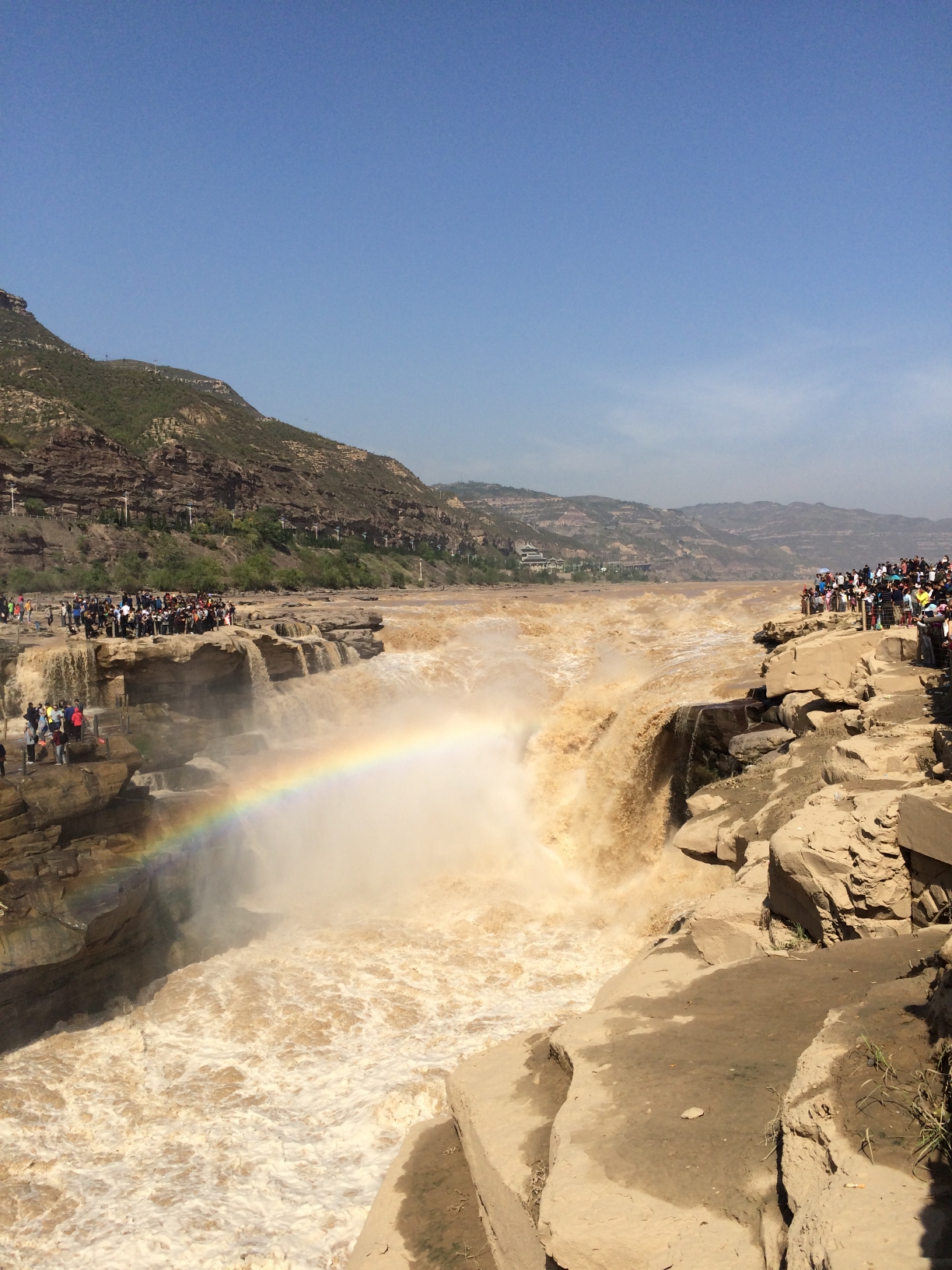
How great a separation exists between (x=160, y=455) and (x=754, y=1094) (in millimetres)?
67581

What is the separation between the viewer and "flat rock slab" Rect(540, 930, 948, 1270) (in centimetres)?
400

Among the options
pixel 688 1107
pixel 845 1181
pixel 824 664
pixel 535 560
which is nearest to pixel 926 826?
pixel 688 1107

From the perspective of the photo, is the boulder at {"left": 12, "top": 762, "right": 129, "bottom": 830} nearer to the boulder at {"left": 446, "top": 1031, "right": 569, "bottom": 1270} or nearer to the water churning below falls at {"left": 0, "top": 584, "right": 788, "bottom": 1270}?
the water churning below falls at {"left": 0, "top": 584, "right": 788, "bottom": 1270}

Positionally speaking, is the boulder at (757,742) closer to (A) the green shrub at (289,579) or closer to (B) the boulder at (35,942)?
(B) the boulder at (35,942)

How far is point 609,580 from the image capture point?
97188mm

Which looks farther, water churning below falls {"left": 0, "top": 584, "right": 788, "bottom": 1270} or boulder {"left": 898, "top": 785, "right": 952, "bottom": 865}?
water churning below falls {"left": 0, "top": 584, "right": 788, "bottom": 1270}

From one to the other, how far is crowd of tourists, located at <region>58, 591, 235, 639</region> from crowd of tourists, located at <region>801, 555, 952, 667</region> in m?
16.2

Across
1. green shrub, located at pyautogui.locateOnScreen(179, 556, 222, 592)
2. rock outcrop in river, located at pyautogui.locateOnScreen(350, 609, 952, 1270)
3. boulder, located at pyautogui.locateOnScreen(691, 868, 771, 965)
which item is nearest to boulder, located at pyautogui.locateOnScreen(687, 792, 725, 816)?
rock outcrop in river, located at pyautogui.locateOnScreen(350, 609, 952, 1270)

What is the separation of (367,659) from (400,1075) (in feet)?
59.2

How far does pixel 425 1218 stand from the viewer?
223 inches

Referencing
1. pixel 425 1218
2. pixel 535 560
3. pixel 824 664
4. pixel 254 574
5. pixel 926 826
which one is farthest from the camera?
pixel 535 560

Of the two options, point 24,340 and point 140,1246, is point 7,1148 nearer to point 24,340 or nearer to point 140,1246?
point 140,1246

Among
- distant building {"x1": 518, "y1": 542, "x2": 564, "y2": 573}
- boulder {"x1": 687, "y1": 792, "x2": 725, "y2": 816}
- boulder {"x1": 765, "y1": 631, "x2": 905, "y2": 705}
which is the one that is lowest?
boulder {"x1": 687, "y1": 792, "x2": 725, "y2": 816}

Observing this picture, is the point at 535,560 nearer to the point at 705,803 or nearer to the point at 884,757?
the point at 705,803
